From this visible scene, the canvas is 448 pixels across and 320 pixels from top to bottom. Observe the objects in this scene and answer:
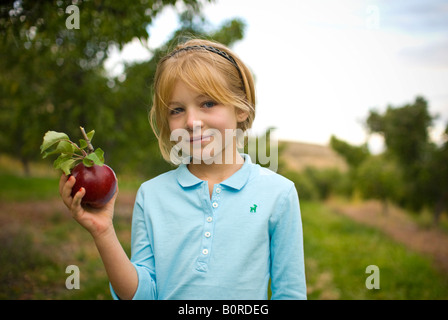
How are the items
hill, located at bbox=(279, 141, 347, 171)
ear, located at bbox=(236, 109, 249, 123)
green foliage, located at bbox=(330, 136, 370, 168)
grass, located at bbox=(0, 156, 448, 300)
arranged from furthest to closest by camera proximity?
hill, located at bbox=(279, 141, 347, 171) < green foliage, located at bbox=(330, 136, 370, 168) < grass, located at bbox=(0, 156, 448, 300) < ear, located at bbox=(236, 109, 249, 123)

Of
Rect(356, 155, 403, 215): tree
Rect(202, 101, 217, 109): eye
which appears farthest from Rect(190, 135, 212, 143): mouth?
Rect(356, 155, 403, 215): tree

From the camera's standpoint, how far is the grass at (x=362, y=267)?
5258 millimetres

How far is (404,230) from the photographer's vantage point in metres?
8.82

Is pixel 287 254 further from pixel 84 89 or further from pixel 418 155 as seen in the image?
pixel 418 155

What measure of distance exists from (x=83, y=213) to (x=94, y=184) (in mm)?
133

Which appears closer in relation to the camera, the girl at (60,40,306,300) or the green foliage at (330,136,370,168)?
the girl at (60,40,306,300)

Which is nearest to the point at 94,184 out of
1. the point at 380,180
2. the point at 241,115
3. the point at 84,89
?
the point at 241,115

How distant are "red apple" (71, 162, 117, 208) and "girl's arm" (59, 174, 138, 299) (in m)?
0.04

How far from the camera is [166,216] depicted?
1818mm

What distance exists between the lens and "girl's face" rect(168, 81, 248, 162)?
1.79 m

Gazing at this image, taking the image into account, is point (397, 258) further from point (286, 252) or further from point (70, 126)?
point (70, 126)

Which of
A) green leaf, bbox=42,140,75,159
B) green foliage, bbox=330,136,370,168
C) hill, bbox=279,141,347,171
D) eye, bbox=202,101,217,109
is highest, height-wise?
hill, bbox=279,141,347,171

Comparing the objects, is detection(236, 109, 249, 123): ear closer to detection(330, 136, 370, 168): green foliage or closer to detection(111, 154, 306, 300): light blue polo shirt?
detection(111, 154, 306, 300): light blue polo shirt

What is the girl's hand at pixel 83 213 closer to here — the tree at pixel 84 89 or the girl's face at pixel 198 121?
the girl's face at pixel 198 121
